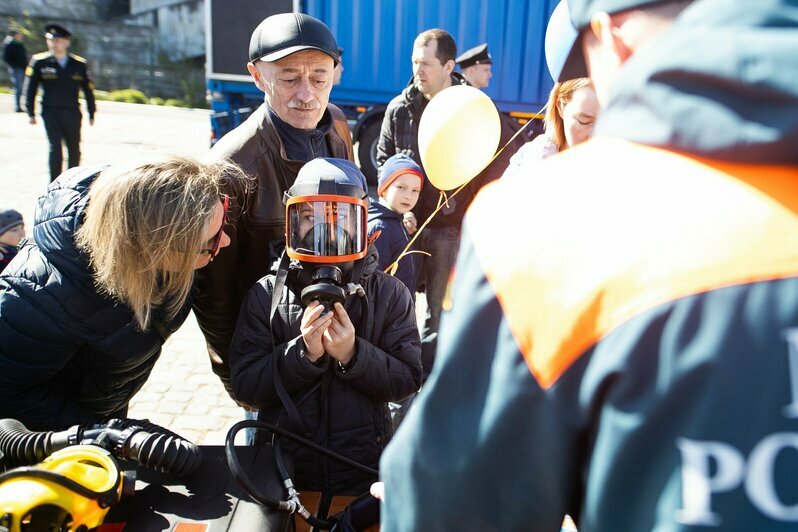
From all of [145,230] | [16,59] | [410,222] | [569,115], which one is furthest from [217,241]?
[16,59]

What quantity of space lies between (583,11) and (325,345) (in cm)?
141

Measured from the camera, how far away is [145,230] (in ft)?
6.45

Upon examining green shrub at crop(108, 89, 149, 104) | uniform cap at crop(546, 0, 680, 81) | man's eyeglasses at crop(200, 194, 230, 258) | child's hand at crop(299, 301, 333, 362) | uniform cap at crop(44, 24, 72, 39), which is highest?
uniform cap at crop(44, 24, 72, 39)

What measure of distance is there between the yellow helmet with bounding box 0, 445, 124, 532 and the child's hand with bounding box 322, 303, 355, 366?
0.75 meters

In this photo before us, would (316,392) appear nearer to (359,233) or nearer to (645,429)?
(359,233)

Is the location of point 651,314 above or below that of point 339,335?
above

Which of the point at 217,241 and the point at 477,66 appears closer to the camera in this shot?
the point at 217,241

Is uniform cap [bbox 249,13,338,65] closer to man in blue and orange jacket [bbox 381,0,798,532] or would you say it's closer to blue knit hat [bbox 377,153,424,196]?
blue knit hat [bbox 377,153,424,196]

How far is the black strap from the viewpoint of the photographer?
2027 mm

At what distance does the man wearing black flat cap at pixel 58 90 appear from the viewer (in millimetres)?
8234

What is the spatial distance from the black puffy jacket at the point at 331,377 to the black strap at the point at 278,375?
0.9 inches

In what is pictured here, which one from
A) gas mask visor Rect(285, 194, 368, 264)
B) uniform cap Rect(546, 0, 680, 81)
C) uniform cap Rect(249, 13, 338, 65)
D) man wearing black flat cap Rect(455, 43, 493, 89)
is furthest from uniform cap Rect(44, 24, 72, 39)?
uniform cap Rect(546, 0, 680, 81)

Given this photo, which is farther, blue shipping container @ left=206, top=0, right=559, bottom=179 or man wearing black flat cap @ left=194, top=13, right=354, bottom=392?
blue shipping container @ left=206, top=0, right=559, bottom=179

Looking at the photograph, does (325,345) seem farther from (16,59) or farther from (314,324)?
(16,59)
